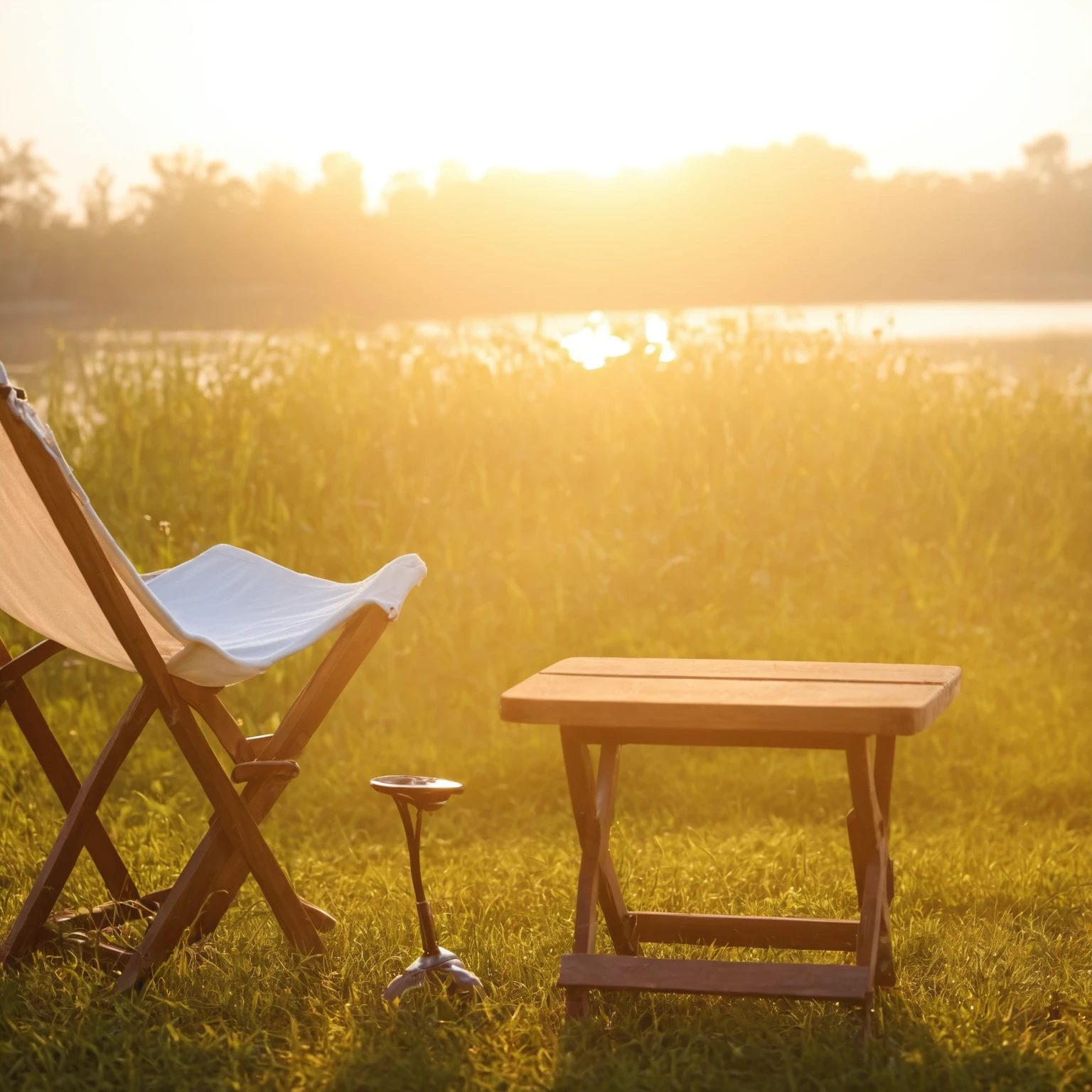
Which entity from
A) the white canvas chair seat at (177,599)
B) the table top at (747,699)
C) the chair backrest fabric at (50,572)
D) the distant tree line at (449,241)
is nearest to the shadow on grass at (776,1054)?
the table top at (747,699)

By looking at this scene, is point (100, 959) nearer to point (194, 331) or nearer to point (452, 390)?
point (452, 390)

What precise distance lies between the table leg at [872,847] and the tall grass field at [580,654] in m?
0.11

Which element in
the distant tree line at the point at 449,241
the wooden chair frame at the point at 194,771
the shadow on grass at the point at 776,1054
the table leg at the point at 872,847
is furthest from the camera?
the distant tree line at the point at 449,241

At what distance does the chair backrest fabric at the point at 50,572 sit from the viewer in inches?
83.7

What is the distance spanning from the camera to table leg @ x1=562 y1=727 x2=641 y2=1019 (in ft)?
7.09

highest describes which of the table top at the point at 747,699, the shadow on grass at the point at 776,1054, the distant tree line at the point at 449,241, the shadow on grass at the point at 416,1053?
the distant tree line at the point at 449,241

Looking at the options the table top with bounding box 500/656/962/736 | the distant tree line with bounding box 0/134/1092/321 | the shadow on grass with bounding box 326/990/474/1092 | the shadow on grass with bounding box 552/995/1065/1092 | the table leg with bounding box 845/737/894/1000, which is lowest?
the shadow on grass with bounding box 552/995/1065/1092

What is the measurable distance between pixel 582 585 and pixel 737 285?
63.6 feet

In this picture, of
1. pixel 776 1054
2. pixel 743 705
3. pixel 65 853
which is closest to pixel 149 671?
pixel 65 853

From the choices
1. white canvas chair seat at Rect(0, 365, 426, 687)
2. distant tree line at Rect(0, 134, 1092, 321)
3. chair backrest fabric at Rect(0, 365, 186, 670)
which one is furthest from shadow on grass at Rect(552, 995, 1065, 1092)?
distant tree line at Rect(0, 134, 1092, 321)

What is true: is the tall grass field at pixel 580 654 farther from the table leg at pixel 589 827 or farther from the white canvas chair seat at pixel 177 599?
the white canvas chair seat at pixel 177 599

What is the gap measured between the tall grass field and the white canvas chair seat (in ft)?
1.89

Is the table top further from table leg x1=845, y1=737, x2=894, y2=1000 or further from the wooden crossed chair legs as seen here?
the wooden crossed chair legs

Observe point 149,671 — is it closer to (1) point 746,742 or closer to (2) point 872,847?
(1) point 746,742
